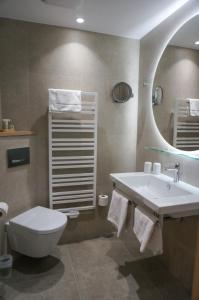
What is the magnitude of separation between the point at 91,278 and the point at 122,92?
78.3 inches

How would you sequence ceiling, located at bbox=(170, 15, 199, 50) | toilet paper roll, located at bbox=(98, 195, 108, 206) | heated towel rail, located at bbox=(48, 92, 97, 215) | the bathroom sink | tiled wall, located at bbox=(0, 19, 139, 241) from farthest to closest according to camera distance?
1. toilet paper roll, located at bbox=(98, 195, 108, 206)
2. heated towel rail, located at bbox=(48, 92, 97, 215)
3. tiled wall, located at bbox=(0, 19, 139, 241)
4. ceiling, located at bbox=(170, 15, 199, 50)
5. the bathroom sink

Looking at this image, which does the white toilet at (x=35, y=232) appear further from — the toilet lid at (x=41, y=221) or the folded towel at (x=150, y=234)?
the folded towel at (x=150, y=234)

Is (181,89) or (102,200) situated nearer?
(181,89)

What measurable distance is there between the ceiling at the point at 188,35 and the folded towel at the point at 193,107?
429 millimetres

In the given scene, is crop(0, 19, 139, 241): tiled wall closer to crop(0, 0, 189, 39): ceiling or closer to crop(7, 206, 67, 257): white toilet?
crop(0, 0, 189, 39): ceiling

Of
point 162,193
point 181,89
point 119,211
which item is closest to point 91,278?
point 119,211

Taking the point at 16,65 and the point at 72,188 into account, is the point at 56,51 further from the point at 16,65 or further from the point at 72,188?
the point at 72,188

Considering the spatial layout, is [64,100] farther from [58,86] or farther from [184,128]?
[184,128]

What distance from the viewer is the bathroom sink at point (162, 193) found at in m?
1.38

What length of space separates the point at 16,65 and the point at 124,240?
2294mm

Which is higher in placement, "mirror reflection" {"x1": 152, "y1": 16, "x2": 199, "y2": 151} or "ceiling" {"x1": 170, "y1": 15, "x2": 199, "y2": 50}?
"ceiling" {"x1": 170, "y1": 15, "x2": 199, "y2": 50}

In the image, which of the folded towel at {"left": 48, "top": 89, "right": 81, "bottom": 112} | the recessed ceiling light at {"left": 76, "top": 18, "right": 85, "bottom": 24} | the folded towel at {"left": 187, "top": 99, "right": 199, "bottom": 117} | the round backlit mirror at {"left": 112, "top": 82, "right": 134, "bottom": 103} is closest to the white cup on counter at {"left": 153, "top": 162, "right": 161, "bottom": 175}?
the folded towel at {"left": 187, "top": 99, "right": 199, "bottom": 117}

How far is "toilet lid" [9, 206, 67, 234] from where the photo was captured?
1.77 meters

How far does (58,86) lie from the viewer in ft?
7.39
